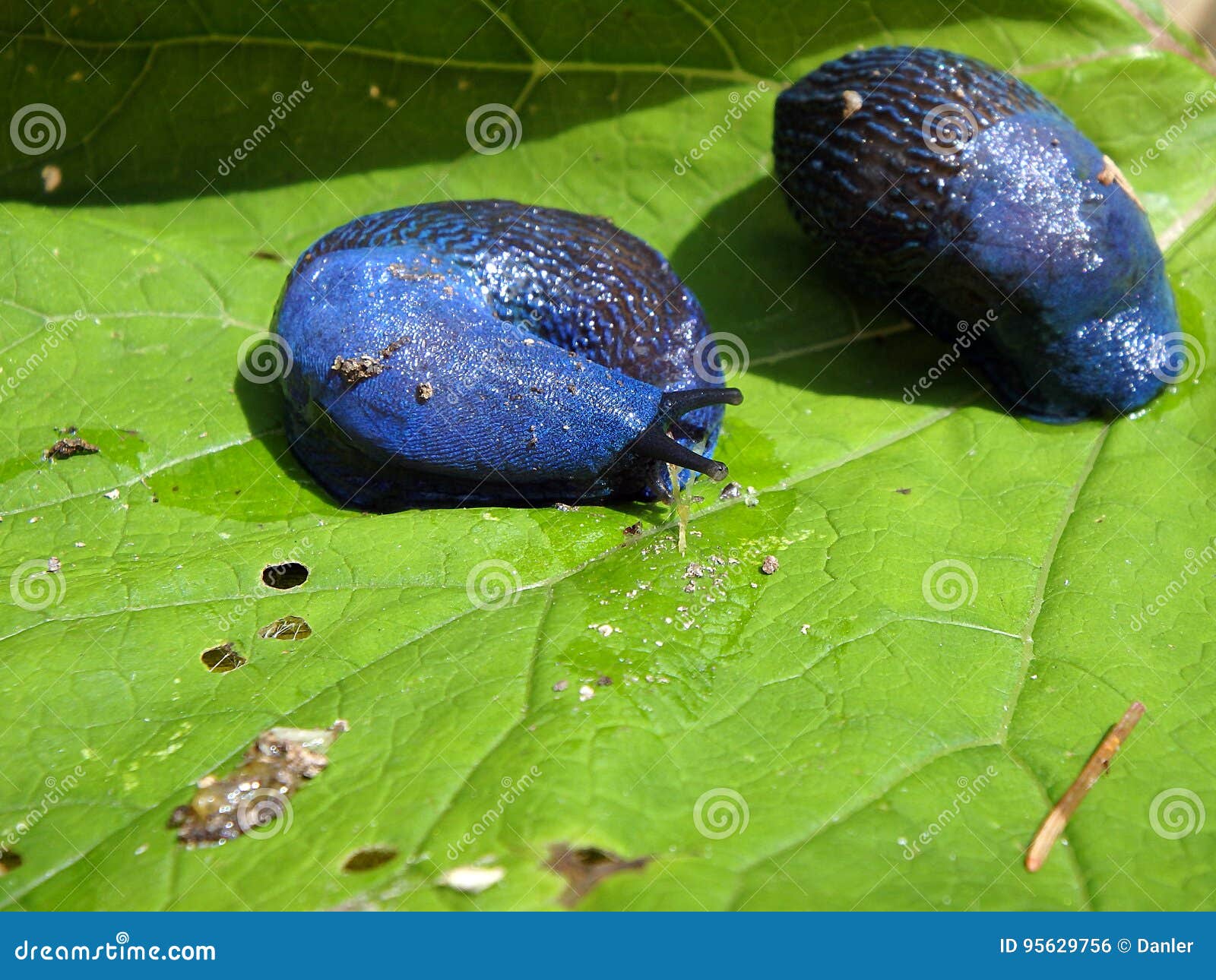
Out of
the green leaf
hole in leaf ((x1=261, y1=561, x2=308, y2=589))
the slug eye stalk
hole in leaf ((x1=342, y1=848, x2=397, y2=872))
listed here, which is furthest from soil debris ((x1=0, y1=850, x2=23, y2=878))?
the slug eye stalk

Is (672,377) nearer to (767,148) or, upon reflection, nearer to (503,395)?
(503,395)

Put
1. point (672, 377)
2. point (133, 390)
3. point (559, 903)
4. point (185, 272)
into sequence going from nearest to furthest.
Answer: point (559, 903), point (672, 377), point (133, 390), point (185, 272)

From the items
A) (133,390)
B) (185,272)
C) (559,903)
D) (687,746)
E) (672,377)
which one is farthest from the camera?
(185,272)

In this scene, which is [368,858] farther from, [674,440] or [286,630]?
[674,440]

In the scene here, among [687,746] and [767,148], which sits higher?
[767,148]

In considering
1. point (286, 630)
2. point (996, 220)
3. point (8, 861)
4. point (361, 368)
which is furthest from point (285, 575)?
point (996, 220)

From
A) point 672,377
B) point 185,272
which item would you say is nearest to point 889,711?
point 672,377

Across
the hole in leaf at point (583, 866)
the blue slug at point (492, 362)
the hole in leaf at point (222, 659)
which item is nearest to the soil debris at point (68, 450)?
the blue slug at point (492, 362)

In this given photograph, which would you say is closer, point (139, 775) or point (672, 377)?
point (139, 775)
